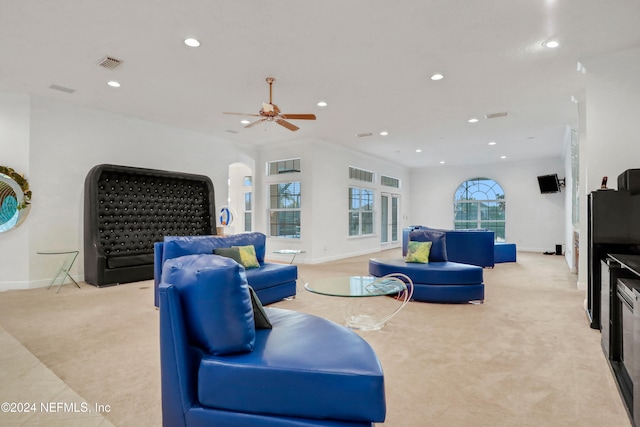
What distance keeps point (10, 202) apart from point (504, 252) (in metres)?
9.42

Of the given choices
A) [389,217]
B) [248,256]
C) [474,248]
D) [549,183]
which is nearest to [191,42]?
[248,256]

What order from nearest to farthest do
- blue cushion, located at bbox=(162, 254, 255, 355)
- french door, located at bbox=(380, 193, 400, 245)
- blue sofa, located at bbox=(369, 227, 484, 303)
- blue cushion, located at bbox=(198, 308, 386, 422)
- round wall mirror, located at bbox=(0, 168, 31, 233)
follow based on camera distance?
blue cushion, located at bbox=(198, 308, 386, 422) → blue cushion, located at bbox=(162, 254, 255, 355) → blue sofa, located at bbox=(369, 227, 484, 303) → round wall mirror, located at bbox=(0, 168, 31, 233) → french door, located at bbox=(380, 193, 400, 245)

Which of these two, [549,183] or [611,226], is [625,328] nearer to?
[611,226]

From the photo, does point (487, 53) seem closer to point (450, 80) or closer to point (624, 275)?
point (450, 80)

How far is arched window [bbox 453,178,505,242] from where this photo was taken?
11523 millimetres

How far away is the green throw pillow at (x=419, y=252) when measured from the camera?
15.3 feet

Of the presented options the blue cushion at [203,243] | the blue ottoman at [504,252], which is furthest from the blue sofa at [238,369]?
the blue ottoman at [504,252]

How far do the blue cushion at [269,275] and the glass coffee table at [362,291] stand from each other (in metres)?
0.87

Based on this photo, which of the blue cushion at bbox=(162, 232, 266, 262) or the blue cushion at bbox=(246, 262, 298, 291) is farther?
the blue cushion at bbox=(246, 262, 298, 291)

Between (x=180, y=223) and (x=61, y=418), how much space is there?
4.92 meters

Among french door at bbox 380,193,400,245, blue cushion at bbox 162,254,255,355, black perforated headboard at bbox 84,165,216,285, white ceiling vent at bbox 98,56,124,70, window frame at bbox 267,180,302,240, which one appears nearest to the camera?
blue cushion at bbox 162,254,255,355

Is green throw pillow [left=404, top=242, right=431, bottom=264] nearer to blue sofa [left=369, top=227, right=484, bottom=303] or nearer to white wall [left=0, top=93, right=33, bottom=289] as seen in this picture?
blue sofa [left=369, top=227, right=484, bottom=303]

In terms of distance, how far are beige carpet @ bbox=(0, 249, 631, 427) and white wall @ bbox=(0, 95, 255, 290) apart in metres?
0.67

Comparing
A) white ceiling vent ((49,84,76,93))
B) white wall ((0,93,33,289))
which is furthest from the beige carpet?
white ceiling vent ((49,84,76,93))
